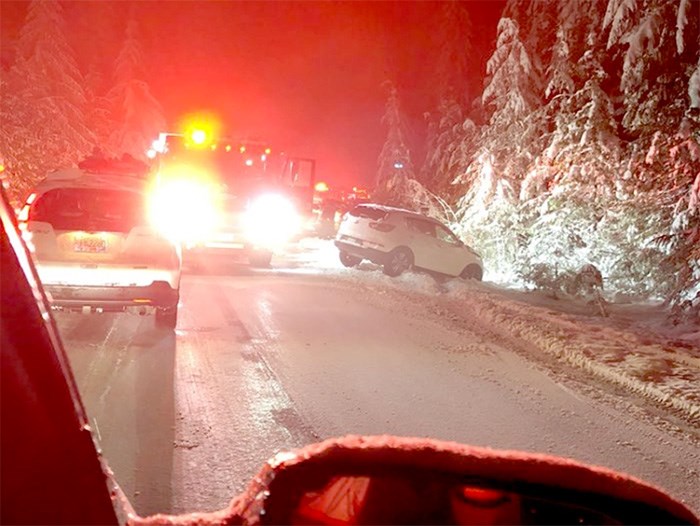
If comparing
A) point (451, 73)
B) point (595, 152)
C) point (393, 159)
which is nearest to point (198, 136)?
point (595, 152)

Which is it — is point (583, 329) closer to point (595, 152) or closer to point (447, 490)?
point (595, 152)

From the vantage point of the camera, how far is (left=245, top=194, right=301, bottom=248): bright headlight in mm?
15188

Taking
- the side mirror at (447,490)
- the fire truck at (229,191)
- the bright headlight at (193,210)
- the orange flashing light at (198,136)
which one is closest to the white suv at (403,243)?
the fire truck at (229,191)

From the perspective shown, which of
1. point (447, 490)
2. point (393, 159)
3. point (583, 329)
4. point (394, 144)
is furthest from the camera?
point (394, 144)

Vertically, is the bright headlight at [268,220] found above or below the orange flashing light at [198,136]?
below

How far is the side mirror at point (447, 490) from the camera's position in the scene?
1.50 metres

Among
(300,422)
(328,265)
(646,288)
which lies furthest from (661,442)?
(328,265)

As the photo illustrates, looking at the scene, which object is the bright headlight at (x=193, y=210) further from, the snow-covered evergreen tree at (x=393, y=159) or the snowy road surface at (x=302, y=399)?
the snow-covered evergreen tree at (x=393, y=159)

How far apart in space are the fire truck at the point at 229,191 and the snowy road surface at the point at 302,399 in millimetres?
5294

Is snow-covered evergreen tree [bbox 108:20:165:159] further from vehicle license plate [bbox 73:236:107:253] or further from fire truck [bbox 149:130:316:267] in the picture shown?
vehicle license plate [bbox 73:236:107:253]

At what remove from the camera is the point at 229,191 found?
15711 millimetres

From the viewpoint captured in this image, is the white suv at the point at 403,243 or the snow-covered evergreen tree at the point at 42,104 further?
the snow-covered evergreen tree at the point at 42,104

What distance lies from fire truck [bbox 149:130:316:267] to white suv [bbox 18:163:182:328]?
6105 millimetres

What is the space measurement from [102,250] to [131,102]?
40.3 m
